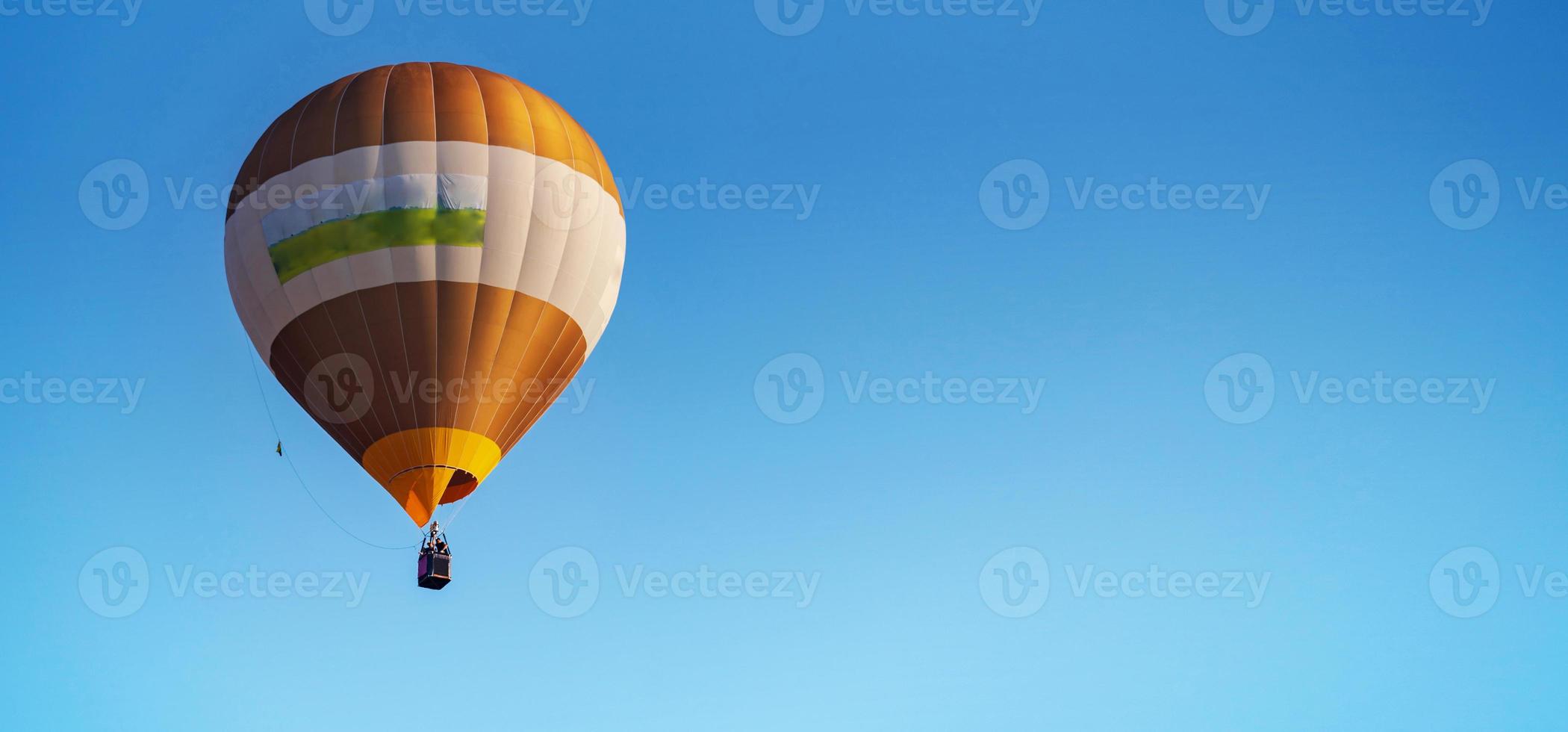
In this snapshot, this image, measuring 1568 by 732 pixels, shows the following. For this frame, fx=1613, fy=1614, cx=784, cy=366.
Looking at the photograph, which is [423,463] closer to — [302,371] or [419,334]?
[419,334]

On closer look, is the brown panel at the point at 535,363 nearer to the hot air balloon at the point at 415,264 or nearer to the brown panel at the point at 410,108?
the hot air balloon at the point at 415,264

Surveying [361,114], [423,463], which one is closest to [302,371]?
[423,463]

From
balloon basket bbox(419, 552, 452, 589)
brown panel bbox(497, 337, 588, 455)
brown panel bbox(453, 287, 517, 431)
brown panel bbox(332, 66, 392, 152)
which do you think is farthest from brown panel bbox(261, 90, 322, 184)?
balloon basket bbox(419, 552, 452, 589)

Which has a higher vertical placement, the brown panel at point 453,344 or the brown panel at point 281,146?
the brown panel at point 281,146

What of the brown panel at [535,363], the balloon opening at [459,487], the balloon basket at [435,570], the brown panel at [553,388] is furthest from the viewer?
the brown panel at [553,388]

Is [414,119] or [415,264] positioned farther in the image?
[414,119]

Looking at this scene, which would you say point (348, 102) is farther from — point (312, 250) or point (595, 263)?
point (595, 263)

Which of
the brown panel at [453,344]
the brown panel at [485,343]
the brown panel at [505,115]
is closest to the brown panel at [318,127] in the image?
the brown panel at [505,115]
